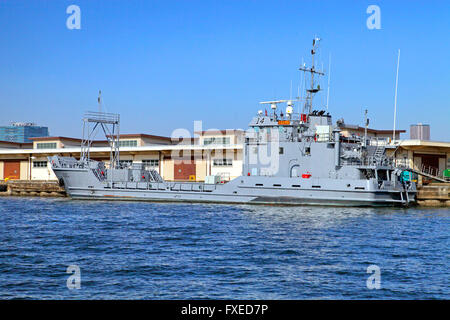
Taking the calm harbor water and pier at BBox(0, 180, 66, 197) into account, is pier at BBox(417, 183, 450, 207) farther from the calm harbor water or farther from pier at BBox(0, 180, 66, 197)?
pier at BBox(0, 180, 66, 197)

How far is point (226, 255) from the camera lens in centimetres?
1666

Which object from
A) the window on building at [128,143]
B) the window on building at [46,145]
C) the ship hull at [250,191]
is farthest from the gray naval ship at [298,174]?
the window on building at [46,145]

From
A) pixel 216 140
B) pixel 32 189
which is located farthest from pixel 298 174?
pixel 32 189

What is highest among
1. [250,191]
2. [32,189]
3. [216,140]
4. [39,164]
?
[216,140]

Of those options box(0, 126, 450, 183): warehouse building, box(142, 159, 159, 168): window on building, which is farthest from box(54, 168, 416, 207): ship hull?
box(142, 159, 159, 168): window on building

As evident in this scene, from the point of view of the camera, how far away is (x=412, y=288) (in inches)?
497

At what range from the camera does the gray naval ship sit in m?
33.5

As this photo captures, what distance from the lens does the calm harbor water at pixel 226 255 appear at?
40.4 feet

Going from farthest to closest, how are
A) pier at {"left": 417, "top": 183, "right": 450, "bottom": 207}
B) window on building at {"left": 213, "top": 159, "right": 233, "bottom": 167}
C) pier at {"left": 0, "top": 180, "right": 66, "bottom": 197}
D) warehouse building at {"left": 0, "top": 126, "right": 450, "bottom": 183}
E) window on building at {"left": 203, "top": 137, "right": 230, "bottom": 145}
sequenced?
window on building at {"left": 203, "top": 137, "right": 230, "bottom": 145} → window on building at {"left": 213, "top": 159, "right": 233, "bottom": 167} → pier at {"left": 0, "top": 180, "right": 66, "bottom": 197} → warehouse building at {"left": 0, "top": 126, "right": 450, "bottom": 183} → pier at {"left": 417, "top": 183, "right": 450, "bottom": 207}

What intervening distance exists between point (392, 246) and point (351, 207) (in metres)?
14.9

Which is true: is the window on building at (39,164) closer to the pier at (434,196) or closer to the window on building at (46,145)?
the window on building at (46,145)

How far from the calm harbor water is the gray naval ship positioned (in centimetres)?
433

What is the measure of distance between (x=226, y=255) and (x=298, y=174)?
1991 centimetres

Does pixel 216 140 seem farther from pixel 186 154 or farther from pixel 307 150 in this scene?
pixel 307 150
